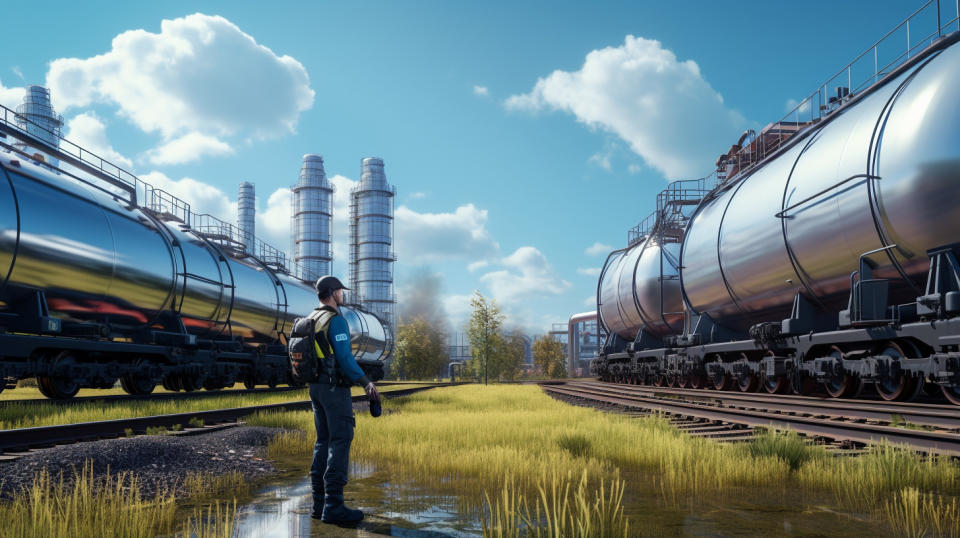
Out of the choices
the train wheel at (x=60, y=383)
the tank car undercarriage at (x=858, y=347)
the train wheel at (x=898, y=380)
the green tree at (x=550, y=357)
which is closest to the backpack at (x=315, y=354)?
the tank car undercarriage at (x=858, y=347)

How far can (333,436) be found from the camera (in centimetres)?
480

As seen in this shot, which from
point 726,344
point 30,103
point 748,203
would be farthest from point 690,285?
point 30,103

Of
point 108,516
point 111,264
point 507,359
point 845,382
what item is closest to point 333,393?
point 108,516

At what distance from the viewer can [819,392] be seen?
14.2m

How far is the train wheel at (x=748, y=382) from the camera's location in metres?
15.9

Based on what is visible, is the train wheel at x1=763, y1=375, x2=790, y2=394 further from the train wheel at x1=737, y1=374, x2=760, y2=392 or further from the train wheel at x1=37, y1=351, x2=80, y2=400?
the train wheel at x1=37, y1=351, x2=80, y2=400

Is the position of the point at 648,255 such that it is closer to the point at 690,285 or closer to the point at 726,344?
the point at 690,285

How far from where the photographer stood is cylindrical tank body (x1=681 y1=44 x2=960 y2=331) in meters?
9.42

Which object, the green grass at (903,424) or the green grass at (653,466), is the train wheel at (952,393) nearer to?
the green grass at (903,424)

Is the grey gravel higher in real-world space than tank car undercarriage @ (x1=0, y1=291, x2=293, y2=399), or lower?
lower

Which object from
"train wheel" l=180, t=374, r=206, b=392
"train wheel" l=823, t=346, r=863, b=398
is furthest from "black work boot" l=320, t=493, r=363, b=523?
"train wheel" l=180, t=374, r=206, b=392

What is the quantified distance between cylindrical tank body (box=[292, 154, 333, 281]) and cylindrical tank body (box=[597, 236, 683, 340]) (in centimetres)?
4330

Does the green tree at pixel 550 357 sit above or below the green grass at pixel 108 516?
below

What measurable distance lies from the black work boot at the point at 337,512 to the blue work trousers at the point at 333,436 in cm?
12
